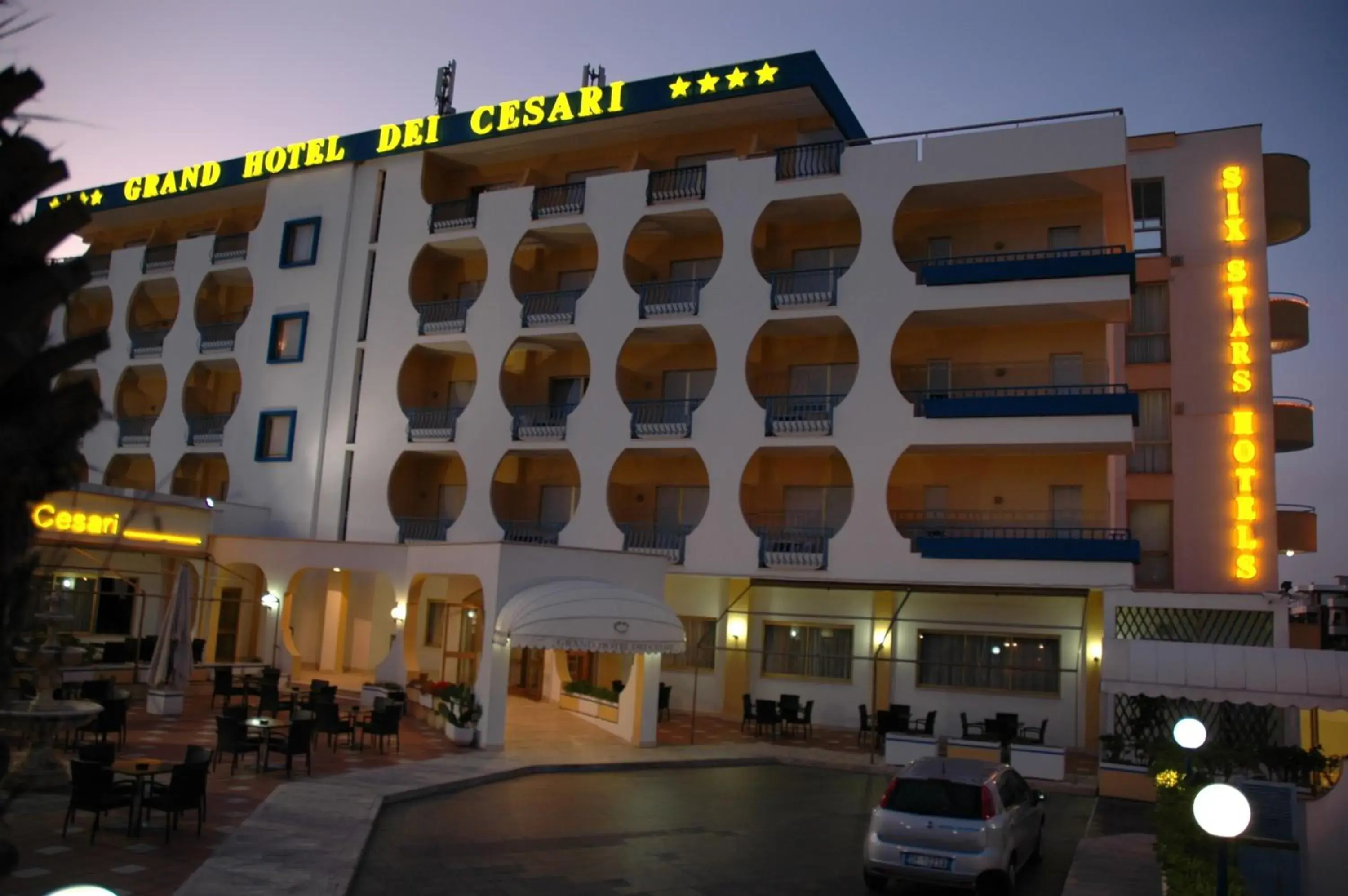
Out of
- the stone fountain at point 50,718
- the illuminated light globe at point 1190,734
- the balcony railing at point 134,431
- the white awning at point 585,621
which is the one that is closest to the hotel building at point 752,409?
the white awning at point 585,621

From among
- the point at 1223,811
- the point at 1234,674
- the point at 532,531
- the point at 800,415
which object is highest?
the point at 800,415

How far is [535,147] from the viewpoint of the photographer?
116 ft

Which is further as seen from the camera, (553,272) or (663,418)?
(553,272)

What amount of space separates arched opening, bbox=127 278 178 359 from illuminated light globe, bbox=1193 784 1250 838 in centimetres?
4113

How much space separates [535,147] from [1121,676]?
2490 centimetres

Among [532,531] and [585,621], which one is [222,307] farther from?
[585,621]

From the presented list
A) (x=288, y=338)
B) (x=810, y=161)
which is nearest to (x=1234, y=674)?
(x=810, y=161)

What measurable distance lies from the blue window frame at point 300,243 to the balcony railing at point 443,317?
5.31m

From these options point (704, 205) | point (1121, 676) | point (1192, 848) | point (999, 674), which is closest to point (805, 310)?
point (704, 205)

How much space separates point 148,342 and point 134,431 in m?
3.54

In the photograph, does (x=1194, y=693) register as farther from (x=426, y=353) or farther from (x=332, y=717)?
(x=426, y=353)

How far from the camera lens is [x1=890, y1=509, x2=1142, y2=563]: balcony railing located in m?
25.6

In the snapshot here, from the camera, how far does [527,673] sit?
109ft

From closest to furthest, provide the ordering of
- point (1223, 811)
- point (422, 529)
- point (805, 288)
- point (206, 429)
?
point (1223, 811), point (805, 288), point (422, 529), point (206, 429)
